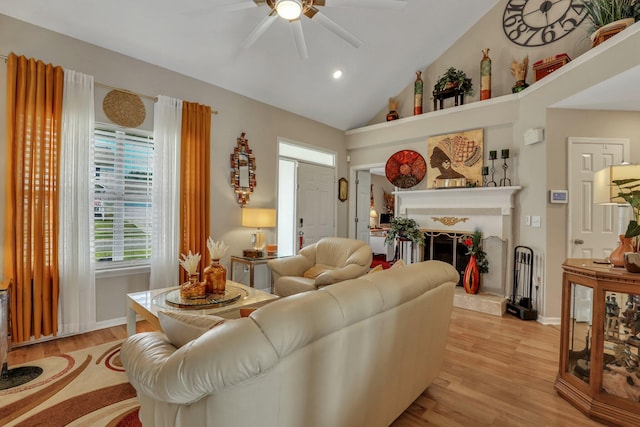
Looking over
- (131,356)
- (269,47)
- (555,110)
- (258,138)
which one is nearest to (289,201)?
(258,138)

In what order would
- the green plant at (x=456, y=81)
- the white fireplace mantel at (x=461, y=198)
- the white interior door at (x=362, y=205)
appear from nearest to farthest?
the white fireplace mantel at (x=461, y=198) → the green plant at (x=456, y=81) → the white interior door at (x=362, y=205)

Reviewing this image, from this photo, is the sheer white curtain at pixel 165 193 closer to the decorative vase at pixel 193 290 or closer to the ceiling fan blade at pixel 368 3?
the decorative vase at pixel 193 290

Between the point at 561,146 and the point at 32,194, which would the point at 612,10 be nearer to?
the point at 561,146

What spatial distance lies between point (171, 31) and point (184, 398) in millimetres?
3724

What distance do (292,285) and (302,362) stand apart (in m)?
2.50

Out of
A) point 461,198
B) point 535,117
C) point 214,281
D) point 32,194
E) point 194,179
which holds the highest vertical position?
point 535,117

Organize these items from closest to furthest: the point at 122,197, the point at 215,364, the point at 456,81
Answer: the point at 215,364, the point at 122,197, the point at 456,81

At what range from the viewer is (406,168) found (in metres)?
5.38

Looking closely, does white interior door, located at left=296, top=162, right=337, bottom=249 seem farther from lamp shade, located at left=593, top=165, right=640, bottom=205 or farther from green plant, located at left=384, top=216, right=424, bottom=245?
lamp shade, located at left=593, top=165, right=640, bottom=205

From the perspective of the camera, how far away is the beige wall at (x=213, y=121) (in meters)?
2.93

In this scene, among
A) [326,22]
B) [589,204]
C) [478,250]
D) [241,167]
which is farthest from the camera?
[241,167]

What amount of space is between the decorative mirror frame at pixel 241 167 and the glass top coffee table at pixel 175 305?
1847 mm

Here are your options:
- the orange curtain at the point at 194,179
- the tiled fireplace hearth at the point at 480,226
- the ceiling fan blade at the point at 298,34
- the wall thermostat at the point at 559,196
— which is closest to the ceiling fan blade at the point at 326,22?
the ceiling fan blade at the point at 298,34

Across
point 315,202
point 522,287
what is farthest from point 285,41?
point 522,287
